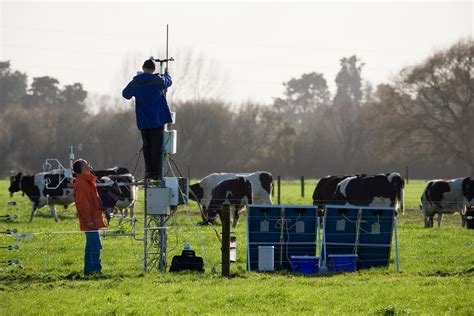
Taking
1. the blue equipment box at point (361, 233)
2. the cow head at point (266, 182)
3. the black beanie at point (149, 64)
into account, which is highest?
the black beanie at point (149, 64)

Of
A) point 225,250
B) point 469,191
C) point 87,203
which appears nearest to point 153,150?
point 87,203

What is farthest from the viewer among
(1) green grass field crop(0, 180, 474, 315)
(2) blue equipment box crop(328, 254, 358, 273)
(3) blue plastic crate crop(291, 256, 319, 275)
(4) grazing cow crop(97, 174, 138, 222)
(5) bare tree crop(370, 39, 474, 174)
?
(5) bare tree crop(370, 39, 474, 174)

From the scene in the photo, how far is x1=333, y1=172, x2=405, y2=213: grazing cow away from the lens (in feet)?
96.5

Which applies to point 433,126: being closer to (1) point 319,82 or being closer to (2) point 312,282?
(2) point 312,282

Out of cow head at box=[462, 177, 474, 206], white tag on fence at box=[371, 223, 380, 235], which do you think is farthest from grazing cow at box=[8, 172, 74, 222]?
white tag on fence at box=[371, 223, 380, 235]

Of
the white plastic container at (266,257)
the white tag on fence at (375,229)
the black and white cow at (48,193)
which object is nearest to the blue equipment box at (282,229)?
the white plastic container at (266,257)

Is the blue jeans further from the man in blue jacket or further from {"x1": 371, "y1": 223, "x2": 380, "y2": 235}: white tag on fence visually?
{"x1": 371, "y1": 223, "x2": 380, "y2": 235}: white tag on fence

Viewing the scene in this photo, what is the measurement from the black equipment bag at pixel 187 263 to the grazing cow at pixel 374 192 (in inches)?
554

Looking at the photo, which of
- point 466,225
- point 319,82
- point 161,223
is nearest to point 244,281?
point 161,223

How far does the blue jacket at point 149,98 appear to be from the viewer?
52.3 feet

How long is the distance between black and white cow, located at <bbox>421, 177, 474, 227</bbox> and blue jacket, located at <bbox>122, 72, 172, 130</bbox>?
50.7ft

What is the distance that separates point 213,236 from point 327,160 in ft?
251

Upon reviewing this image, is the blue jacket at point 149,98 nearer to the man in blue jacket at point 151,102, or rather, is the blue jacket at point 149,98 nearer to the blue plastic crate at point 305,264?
the man in blue jacket at point 151,102

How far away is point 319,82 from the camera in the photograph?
166 metres
